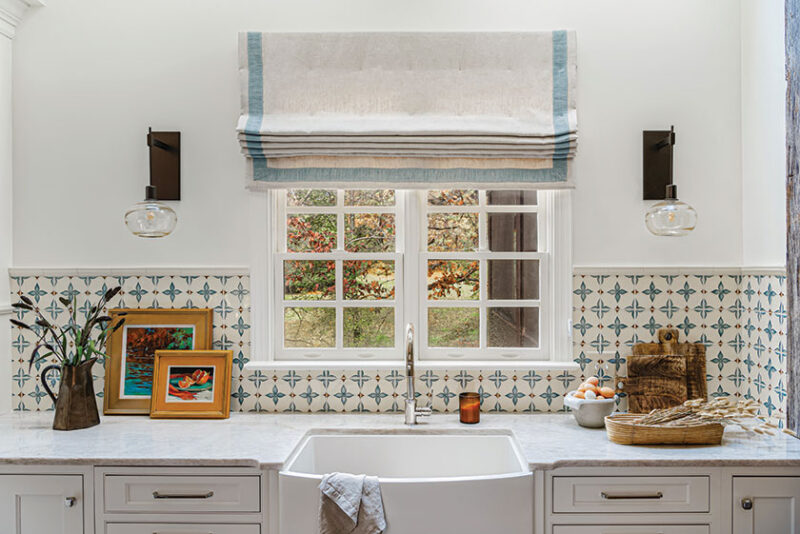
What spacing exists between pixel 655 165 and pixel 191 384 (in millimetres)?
2093

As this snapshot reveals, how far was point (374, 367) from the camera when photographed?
93.4 inches

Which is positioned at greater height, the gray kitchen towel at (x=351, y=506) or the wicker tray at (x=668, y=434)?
the wicker tray at (x=668, y=434)

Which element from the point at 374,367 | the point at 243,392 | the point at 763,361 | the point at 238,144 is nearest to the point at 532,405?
the point at 374,367

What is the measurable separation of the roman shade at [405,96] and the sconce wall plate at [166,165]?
1.01 ft

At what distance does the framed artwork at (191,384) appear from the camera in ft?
7.54

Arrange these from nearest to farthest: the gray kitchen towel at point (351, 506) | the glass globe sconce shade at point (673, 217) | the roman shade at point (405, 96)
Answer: the gray kitchen towel at point (351, 506)
the glass globe sconce shade at point (673, 217)
the roman shade at point (405, 96)

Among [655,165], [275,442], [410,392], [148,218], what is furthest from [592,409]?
[148,218]

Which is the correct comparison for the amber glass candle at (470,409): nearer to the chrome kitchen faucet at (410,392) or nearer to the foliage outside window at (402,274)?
the chrome kitchen faucet at (410,392)

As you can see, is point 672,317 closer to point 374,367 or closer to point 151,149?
point 374,367

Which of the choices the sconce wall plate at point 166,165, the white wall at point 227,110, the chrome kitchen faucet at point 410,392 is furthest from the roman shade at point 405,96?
the chrome kitchen faucet at point 410,392

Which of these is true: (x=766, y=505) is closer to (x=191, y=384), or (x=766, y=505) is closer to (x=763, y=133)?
(x=763, y=133)

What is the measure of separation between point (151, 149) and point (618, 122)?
1.92m

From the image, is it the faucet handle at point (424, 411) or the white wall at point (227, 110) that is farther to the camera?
the white wall at point (227, 110)

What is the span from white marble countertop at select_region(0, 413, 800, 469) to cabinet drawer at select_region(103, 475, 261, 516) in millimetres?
61
